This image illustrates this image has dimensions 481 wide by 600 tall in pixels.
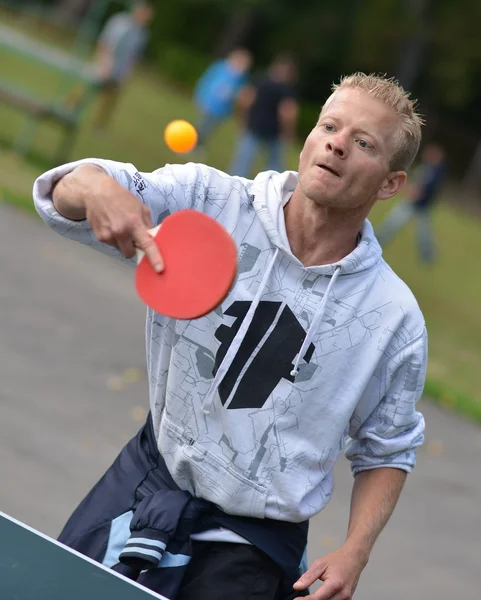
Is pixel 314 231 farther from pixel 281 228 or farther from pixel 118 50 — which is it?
pixel 118 50

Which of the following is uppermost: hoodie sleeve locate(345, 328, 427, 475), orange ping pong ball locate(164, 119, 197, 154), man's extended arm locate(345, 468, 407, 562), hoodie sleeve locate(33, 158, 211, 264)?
orange ping pong ball locate(164, 119, 197, 154)

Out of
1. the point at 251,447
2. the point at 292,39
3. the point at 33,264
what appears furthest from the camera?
the point at 292,39

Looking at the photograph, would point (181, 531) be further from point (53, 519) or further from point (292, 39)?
point (292, 39)

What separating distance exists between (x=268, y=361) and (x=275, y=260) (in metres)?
0.24

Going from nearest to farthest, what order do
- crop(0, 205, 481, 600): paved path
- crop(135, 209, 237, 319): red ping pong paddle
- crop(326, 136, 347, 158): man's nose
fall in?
1. crop(135, 209, 237, 319): red ping pong paddle
2. crop(326, 136, 347, 158): man's nose
3. crop(0, 205, 481, 600): paved path

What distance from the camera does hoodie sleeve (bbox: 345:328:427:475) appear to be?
8.86 feet

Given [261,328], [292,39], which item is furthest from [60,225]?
[292,39]

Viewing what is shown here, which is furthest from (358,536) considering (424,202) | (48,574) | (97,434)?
(424,202)

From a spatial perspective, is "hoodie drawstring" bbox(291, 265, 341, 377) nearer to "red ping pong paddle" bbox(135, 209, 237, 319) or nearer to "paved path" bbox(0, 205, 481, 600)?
"red ping pong paddle" bbox(135, 209, 237, 319)

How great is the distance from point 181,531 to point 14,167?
34.3 ft

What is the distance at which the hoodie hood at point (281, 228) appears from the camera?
2.63 meters

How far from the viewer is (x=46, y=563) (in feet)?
7.46

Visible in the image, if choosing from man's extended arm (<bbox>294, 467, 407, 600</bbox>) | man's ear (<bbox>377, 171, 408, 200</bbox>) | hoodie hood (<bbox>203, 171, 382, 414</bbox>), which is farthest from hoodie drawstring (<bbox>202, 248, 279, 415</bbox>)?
man's extended arm (<bbox>294, 467, 407, 600</bbox>)

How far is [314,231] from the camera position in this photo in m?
2.69
